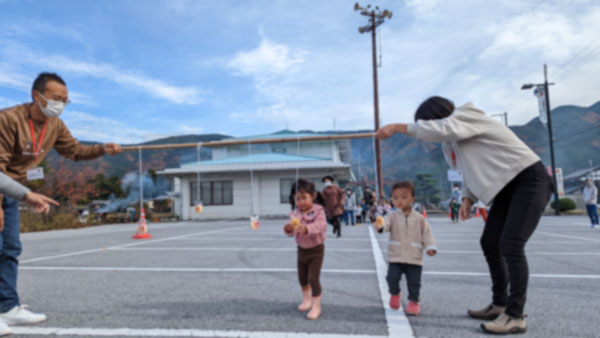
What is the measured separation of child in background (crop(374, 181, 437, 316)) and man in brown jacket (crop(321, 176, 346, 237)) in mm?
7312

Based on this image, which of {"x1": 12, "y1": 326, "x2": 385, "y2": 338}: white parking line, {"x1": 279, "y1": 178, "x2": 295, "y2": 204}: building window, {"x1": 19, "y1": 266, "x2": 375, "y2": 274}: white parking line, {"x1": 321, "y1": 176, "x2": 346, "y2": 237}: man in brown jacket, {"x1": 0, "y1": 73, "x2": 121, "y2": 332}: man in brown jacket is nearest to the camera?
{"x1": 12, "y1": 326, "x2": 385, "y2": 338}: white parking line

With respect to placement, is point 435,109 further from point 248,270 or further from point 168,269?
point 168,269

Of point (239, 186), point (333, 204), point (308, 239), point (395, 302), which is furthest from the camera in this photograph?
point (239, 186)

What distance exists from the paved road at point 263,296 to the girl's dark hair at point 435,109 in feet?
5.24

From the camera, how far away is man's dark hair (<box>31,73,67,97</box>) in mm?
3109

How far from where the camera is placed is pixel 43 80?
3.14 m

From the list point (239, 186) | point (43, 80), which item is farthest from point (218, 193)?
point (43, 80)

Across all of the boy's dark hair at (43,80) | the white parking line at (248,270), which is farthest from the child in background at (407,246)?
the boy's dark hair at (43,80)

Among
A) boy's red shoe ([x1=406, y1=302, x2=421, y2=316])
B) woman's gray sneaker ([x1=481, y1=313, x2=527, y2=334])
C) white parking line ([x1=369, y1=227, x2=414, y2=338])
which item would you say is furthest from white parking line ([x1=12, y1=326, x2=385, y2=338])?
woman's gray sneaker ([x1=481, y1=313, x2=527, y2=334])

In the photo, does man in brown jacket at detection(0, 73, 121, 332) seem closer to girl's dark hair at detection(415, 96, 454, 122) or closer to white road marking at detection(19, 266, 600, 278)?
white road marking at detection(19, 266, 600, 278)

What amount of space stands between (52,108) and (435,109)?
3.16 metres

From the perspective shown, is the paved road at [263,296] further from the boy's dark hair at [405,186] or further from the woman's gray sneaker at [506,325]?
the boy's dark hair at [405,186]

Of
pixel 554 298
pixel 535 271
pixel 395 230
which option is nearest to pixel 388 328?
pixel 395 230

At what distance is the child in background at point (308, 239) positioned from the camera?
310cm
